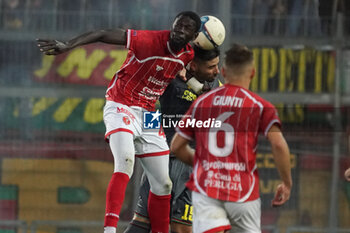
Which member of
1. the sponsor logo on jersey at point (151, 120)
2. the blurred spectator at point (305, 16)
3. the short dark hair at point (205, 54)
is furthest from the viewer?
the blurred spectator at point (305, 16)

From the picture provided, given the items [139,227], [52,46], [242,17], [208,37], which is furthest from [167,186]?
[242,17]

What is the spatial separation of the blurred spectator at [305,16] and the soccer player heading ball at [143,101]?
11.7 ft

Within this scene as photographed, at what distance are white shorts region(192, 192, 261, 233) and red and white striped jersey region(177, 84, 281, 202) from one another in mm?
40

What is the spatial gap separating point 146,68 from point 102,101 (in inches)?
144

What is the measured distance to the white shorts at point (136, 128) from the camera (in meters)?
6.90

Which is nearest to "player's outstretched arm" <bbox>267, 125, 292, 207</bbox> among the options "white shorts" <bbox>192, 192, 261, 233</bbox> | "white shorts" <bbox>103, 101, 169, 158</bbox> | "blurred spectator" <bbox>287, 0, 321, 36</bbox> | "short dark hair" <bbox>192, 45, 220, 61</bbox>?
"white shorts" <bbox>192, 192, 261, 233</bbox>

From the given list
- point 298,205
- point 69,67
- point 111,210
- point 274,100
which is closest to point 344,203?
point 298,205

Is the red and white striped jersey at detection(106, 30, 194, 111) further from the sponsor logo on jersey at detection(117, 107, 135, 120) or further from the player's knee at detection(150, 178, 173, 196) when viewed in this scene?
the player's knee at detection(150, 178, 173, 196)

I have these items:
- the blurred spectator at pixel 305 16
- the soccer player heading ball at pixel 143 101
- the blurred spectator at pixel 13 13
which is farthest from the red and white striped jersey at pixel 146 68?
the blurred spectator at pixel 13 13

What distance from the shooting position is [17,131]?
10586mm

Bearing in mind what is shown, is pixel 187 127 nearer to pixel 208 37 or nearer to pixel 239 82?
pixel 239 82

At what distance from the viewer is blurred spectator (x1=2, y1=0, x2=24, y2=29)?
10.5 meters

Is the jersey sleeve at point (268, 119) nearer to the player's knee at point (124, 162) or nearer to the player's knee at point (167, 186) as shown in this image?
the player's knee at point (124, 162)

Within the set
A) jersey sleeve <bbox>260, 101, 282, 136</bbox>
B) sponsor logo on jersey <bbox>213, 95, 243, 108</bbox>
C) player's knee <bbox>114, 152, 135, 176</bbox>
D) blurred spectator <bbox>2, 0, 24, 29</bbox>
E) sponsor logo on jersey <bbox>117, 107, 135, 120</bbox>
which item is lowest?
player's knee <bbox>114, 152, 135, 176</bbox>
